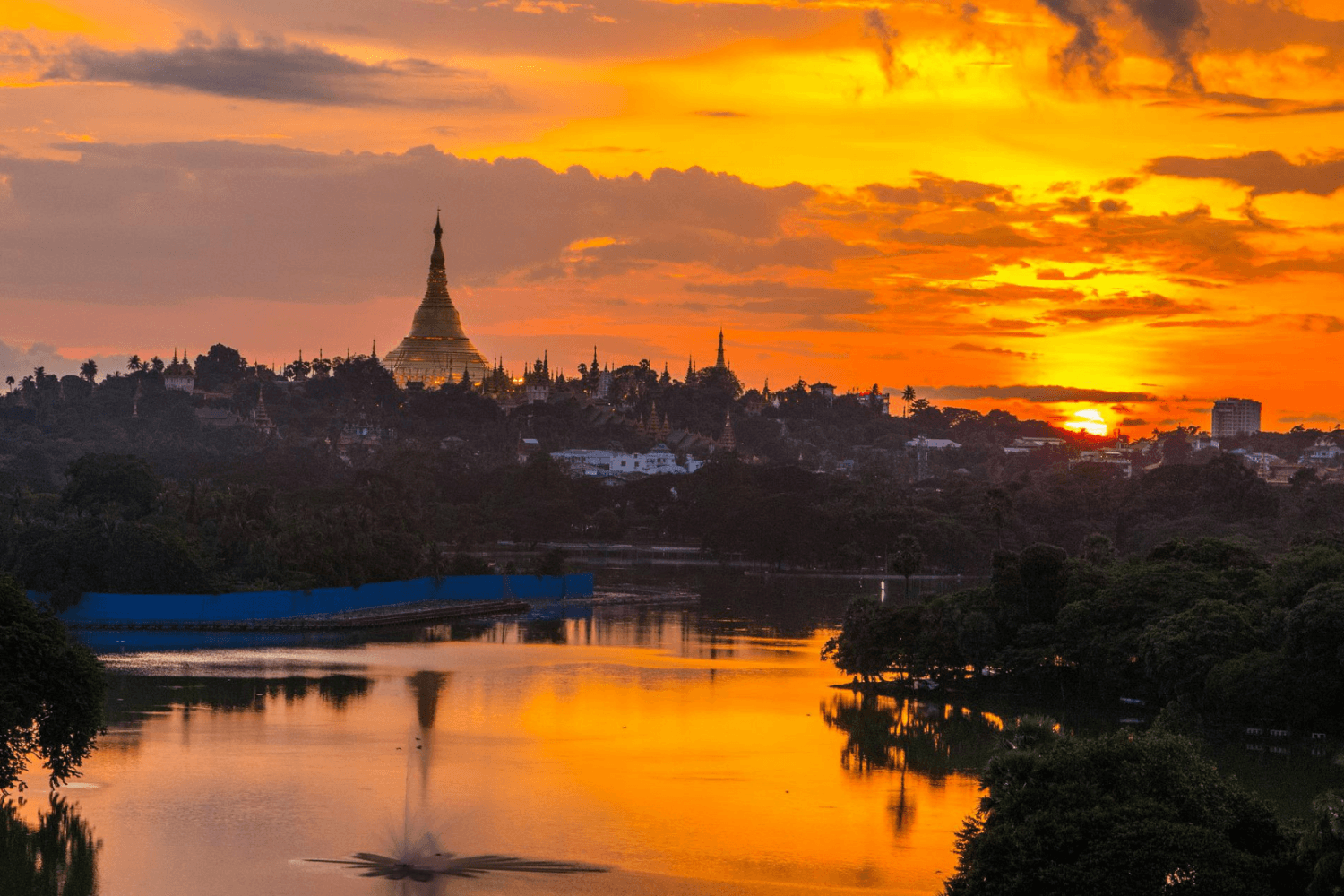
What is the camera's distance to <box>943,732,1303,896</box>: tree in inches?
859

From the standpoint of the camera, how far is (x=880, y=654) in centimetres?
4847

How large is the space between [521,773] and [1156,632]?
15.9 meters

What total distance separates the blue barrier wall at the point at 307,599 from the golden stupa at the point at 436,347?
9184 cm

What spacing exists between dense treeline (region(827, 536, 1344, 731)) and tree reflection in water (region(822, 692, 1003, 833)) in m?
2.17

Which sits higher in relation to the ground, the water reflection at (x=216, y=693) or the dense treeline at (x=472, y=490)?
the dense treeline at (x=472, y=490)

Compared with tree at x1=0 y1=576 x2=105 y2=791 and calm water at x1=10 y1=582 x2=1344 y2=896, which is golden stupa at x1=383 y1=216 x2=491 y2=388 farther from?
tree at x1=0 y1=576 x2=105 y2=791

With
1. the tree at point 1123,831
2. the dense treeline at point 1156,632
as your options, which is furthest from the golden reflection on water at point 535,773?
the tree at point 1123,831

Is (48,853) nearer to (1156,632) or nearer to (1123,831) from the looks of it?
(1123,831)

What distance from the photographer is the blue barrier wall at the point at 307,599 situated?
59969 millimetres

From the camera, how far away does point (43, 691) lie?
30.5m

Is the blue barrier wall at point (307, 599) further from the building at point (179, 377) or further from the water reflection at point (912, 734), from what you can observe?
the building at point (179, 377)

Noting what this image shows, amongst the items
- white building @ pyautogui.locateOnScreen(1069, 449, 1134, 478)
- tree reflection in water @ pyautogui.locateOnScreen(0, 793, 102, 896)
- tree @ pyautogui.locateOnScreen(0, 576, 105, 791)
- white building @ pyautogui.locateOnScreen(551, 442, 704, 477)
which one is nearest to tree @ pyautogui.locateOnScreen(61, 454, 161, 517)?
tree @ pyautogui.locateOnScreen(0, 576, 105, 791)

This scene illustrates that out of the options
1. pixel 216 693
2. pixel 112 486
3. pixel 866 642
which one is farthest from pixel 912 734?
pixel 112 486

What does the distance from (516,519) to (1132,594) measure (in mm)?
60243
